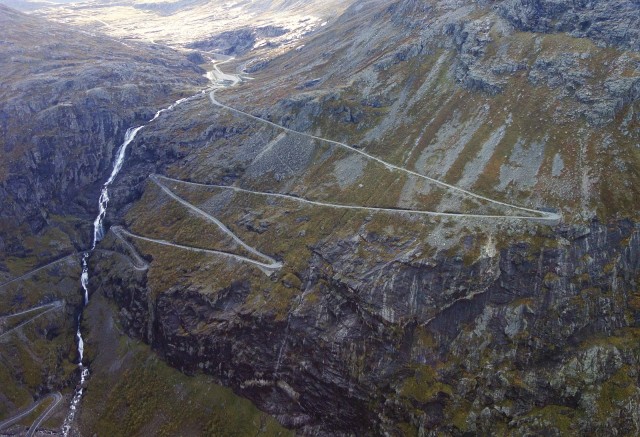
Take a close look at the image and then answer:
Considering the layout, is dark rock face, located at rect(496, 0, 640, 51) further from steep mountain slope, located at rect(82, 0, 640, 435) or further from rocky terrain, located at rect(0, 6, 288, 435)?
rocky terrain, located at rect(0, 6, 288, 435)

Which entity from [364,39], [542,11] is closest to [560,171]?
[542,11]

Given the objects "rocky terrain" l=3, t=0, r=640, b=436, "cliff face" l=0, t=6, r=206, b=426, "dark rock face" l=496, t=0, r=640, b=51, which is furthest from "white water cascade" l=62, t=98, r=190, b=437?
"dark rock face" l=496, t=0, r=640, b=51

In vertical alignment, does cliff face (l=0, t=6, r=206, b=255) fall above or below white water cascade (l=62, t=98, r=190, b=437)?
above

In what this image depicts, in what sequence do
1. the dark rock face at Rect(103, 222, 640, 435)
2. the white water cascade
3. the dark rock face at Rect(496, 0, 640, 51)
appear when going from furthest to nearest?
the dark rock face at Rect(496, 0, 640, 51) < the white water cascade < the dark rock face at Rect(103, 222, 640, 435)

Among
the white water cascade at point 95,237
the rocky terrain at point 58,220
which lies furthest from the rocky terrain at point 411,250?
the white water cascade at point 95,237

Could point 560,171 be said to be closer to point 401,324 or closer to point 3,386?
point 401,324

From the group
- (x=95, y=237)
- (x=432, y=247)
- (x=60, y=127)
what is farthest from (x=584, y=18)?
(x=60, y=127)
